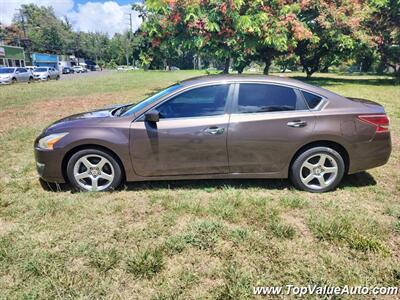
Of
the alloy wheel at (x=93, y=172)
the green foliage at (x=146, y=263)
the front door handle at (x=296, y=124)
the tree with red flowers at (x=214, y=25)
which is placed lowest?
the green foliage at (x=146, y=263)

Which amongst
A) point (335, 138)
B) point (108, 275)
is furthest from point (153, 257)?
point (335, 138)

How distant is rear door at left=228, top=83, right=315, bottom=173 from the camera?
3936mm

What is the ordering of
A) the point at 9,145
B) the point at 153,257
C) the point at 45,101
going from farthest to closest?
the point at 45,101, the point at 9,145, the point at 153,257

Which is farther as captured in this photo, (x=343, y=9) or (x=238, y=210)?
(x=343, y=9)

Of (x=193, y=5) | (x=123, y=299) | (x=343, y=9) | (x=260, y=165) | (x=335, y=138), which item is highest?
(x=343, y=9)

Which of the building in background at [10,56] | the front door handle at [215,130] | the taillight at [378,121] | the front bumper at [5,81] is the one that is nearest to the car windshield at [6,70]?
the front bumper at [5,81]


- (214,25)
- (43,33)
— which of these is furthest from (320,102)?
(43,33)

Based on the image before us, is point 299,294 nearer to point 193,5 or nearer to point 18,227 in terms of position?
point 18,227

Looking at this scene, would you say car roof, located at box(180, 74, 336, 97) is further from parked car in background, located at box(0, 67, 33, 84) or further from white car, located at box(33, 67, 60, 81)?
white car, located at box(33, 67, 60, 81)

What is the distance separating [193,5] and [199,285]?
9.42m

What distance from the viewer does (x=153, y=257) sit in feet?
9.23

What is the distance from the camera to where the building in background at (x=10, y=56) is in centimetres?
5038

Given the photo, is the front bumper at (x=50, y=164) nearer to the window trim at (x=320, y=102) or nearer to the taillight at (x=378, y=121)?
the window trim at (x=320, y=102)

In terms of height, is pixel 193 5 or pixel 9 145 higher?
pixel 193 5
